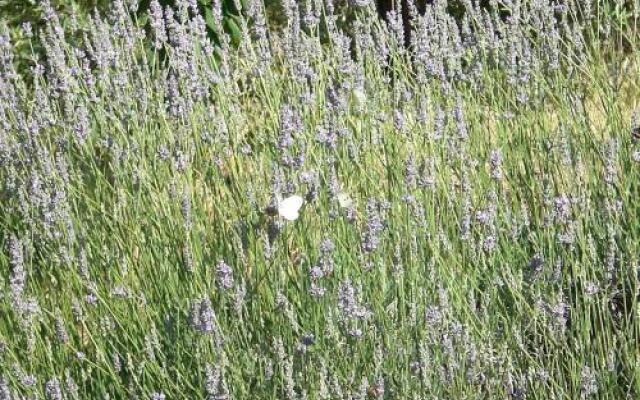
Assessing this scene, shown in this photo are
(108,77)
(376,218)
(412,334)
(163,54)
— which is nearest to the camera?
(376,218)

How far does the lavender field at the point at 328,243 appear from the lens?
2600 millimetres

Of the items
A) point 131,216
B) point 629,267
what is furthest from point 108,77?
point 629,267

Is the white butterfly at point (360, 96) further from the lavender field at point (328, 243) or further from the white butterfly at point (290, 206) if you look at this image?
the white butterfly at point (290, 206)

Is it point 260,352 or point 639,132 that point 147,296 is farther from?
point 639,132

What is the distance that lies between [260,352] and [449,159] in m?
0.92

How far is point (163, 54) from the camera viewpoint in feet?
17.0

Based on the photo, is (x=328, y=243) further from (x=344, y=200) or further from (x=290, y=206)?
(x=344, y=200)

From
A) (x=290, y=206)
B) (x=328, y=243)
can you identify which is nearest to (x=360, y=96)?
(x=290, y=206)

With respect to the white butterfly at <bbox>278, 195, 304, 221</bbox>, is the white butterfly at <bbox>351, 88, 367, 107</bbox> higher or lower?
higher

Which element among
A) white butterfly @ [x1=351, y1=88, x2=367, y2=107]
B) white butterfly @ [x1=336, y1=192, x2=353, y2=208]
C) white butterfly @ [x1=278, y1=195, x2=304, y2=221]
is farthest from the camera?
white butterfly @ [x1=351, y1=88, x2=367, y2=107]

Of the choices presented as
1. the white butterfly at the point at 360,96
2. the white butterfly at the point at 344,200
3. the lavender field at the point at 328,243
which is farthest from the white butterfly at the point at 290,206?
the white butterfly at the point at 360,96

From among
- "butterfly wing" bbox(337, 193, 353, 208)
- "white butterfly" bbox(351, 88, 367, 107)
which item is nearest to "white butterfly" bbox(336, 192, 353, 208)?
"butterfly wing" bbox(337, 193, 353, 208)

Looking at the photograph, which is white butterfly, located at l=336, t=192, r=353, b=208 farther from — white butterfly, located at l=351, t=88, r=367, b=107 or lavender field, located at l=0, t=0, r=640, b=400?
white butterfly, located at l=351, t=88, r=367, b=107

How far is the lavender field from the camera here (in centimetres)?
260
